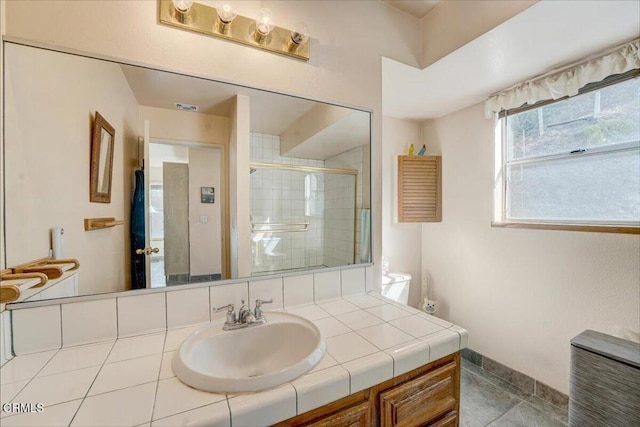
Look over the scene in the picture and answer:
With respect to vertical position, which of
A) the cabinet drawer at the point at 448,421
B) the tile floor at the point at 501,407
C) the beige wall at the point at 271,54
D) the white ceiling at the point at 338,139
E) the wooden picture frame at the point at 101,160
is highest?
the beige wall at the point at 271,54

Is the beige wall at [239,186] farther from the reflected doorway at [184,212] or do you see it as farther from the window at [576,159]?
the window at [576,159]

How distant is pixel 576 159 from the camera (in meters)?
1.66

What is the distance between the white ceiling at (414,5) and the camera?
1526 mm

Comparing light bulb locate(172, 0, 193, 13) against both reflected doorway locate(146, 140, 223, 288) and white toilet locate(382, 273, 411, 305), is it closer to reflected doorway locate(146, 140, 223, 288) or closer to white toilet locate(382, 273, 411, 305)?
reflected doorway locate(146, 140, 223, 288)

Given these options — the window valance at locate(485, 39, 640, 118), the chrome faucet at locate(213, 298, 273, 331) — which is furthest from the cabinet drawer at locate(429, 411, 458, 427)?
the window valance at locate(485, 39, 640, 118)

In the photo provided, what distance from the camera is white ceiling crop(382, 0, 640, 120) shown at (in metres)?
1.20

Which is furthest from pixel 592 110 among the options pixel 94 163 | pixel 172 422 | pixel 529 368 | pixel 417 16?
pixel 94 163

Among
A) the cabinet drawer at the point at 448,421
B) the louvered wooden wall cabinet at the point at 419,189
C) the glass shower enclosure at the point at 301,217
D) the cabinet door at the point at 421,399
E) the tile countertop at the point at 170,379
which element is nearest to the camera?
the tile countertop at the point at 170,379

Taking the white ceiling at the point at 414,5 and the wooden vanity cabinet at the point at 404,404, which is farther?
the white ceiling at the point at 414,5

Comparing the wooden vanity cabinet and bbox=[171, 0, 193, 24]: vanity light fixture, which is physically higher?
bbox=[171, 0, 193, 24]: vanity light fixture

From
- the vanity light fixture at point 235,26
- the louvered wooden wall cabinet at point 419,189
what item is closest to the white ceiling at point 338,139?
the vanity light fixture at point 235,26

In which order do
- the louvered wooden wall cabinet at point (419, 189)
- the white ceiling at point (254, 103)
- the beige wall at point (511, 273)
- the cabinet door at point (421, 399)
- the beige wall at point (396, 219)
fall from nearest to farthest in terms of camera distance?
the cabinet door at point (421, 399), the white ceiling at point (254, 103), the beige wall at point (511, 273), the louvered wooden wall cabinet at point (419, 189), the beige wall at point (396, 219)

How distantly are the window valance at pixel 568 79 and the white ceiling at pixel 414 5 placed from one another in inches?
32.9

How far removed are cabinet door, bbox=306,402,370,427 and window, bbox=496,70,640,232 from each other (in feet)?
5.68
